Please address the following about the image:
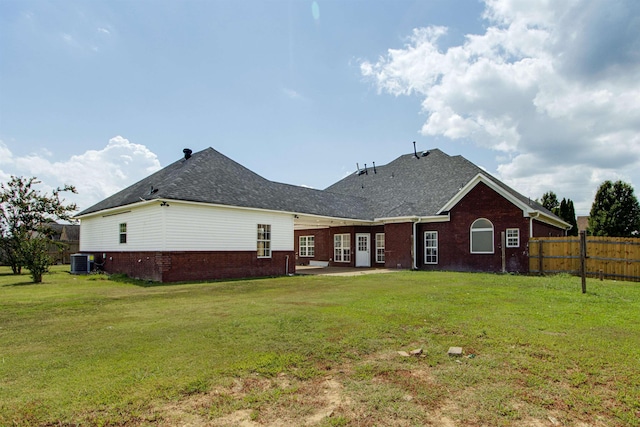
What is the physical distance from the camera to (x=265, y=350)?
17.3 feet

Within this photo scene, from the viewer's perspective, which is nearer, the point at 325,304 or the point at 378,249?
the point at 325,304

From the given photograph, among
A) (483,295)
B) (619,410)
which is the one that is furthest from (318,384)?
Result: (483,295)

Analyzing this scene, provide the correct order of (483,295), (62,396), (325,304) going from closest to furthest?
(62,396), (325,304), (483,295)

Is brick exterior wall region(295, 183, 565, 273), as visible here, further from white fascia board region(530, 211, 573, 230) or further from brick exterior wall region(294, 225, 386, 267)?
brick exterior wall region(294, 225, 386, 267)

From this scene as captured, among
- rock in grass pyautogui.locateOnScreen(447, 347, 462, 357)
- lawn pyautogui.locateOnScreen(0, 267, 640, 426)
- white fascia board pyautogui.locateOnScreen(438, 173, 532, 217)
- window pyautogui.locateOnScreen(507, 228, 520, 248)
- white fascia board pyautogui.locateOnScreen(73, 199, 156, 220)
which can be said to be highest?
white fascia board pyautogui.locateOnScreen(438, 173, 532, 217)

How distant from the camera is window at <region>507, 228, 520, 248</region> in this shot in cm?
1866

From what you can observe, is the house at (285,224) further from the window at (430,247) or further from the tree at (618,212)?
the tree at (618,212)

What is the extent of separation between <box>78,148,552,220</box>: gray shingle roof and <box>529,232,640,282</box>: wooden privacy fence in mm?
5890

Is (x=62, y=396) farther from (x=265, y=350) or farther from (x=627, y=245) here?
(x=627, y=245)

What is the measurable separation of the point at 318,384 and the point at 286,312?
3.95 m

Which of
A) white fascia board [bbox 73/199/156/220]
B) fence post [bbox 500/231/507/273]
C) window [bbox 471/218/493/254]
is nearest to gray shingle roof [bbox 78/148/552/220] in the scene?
white fascia board [bbox 73/199/156/220]

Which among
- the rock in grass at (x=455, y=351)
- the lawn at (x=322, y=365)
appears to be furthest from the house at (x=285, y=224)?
the rock in grass at (x=455, y=351)

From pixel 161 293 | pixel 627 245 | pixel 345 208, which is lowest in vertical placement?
pixel 161 293

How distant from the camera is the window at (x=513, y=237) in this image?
18656mm
